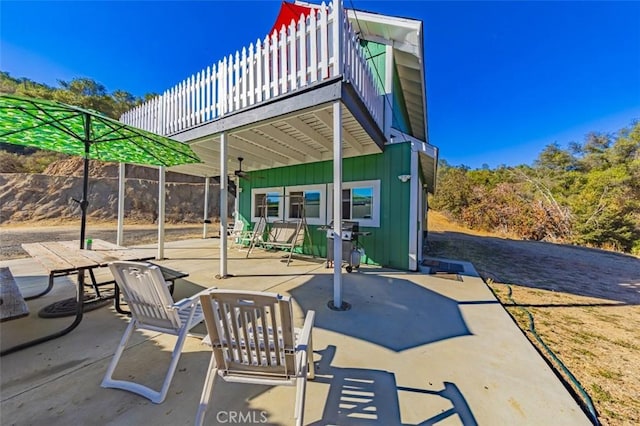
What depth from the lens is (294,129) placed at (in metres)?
4.53

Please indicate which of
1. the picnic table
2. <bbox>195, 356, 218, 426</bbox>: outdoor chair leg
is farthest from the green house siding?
<bbox>195, 356, 218, 426</bbox>: outdoor chair leg

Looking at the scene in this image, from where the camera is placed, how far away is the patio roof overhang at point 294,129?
311 centimetres

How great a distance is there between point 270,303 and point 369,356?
1.36 m

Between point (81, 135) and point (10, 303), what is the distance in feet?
8.49

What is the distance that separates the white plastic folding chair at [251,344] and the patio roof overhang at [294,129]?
257 centimetres

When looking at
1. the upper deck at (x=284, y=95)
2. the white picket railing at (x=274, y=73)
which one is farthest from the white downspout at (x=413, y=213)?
the white picket railing at (x=274, y=73)

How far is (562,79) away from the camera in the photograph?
13.1 metres

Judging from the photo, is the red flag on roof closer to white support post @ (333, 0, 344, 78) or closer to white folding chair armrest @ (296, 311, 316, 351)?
white support post @ (333, 0, 344, 78)

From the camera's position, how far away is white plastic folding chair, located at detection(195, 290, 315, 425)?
Result: 120 centimetres

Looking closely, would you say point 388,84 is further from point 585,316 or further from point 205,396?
point 205,396

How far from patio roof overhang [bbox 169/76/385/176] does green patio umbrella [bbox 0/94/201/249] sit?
2.71 ft

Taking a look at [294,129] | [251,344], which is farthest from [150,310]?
[294,129]

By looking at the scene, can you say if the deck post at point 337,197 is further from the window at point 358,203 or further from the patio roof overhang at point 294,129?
the window at point 358,203

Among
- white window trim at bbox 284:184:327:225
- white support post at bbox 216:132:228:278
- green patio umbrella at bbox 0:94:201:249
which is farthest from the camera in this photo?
white window trim at bbox 284:184:327:225
